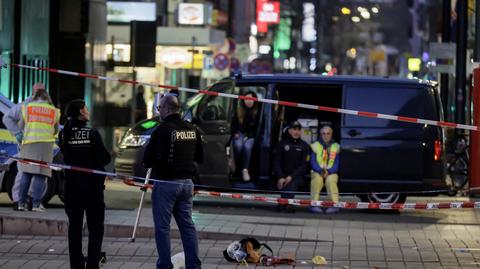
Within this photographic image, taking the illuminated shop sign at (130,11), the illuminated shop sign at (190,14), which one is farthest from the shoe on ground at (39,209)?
the illuminated shop sign at (190,14)

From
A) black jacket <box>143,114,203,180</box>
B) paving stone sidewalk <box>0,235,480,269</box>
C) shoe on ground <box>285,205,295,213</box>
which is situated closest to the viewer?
black jacket <box>143,114,203,180</box>

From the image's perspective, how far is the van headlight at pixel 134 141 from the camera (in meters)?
15.6

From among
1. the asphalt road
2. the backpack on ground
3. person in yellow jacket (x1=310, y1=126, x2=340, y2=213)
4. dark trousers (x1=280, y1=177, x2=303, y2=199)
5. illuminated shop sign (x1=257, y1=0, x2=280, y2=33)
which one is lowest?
the asphalt road

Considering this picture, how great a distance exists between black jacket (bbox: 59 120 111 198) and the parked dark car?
5.61 meters

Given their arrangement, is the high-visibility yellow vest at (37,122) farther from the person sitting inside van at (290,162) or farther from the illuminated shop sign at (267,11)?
the illuminated shop sign at (267,11)

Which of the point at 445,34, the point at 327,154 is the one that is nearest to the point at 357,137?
the point at 327,154

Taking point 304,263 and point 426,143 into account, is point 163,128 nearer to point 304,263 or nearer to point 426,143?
point 304,263

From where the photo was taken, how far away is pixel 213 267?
33.7 ft

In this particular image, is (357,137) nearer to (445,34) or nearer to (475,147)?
(475,147)

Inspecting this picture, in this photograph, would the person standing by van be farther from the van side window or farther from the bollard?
the bollard

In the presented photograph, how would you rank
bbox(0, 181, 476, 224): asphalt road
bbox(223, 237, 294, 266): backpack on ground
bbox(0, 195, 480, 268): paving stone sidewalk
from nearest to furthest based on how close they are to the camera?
bbox(223, 237, 294, 266): backpack on ground
bbox(0, 195, 480, 268): paving stone sidewalk
bbox(0, 181, 476, 224): asphalt road

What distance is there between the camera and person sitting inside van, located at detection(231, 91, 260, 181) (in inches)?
615

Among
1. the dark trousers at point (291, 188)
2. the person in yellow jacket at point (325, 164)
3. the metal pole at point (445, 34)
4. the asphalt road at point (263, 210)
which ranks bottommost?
the asphalt road at point (263, 210)

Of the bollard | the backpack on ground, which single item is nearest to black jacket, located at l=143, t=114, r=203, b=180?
the backpack on ground
